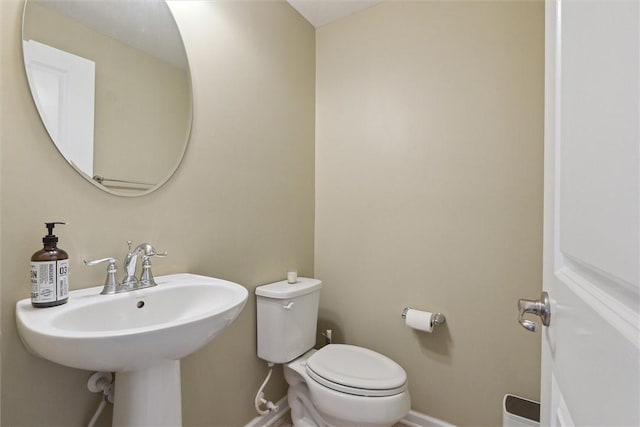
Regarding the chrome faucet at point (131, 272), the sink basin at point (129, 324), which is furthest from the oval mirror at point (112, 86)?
the sink basin at point (129, 324)

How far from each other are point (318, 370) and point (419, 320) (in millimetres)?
552

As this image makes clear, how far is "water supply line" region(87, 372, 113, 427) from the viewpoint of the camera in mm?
915

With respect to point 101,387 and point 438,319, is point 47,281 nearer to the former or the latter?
point 101,387

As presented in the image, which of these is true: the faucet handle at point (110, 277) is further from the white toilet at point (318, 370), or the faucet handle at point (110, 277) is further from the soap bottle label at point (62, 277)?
the white toilet at point (318, 370)

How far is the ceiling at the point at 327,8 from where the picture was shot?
5.75 ft

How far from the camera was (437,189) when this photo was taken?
1.57m

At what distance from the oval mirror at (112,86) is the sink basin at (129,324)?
38cm

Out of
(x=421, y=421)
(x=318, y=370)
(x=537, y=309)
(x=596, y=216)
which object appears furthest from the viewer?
(x=421, y=421)

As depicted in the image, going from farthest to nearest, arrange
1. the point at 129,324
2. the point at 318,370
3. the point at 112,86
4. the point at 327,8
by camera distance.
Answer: the point at 327,8 < the point at 318,370 < the point at 112,86 < the point at 129,324

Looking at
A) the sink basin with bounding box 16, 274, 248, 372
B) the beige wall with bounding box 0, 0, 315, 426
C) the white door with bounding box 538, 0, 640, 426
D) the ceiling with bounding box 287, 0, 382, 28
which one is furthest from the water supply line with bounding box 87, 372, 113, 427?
the ceiling with bounding box 287, 0, 382, 28

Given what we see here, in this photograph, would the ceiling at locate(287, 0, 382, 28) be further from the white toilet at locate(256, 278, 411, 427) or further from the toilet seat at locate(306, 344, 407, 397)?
the toilet seat at locate(306, 344, 407, 397)

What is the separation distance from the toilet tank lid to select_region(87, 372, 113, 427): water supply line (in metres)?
0.66

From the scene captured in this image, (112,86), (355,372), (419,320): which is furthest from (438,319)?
(112,86)

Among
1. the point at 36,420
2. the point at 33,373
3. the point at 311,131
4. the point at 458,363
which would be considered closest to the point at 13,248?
the point at 33,373
